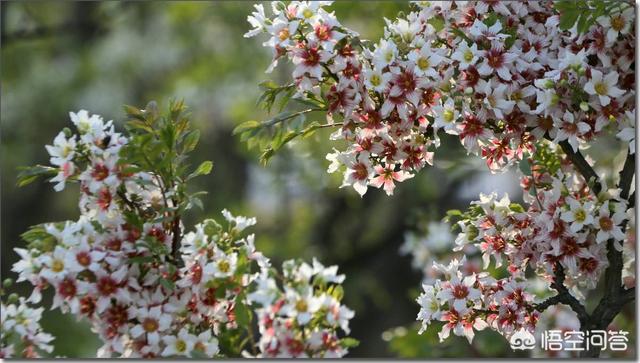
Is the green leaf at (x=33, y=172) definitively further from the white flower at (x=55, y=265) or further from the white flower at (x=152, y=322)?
the white flower at (x=152, y=322)

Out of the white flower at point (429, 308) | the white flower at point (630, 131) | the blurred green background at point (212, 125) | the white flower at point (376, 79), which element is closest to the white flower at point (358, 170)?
the white flower at point (376, 79)

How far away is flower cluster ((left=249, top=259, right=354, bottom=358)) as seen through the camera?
5.65 feet

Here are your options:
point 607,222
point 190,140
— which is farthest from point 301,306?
point 607,222

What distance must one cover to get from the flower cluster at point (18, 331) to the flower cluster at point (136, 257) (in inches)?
6.3

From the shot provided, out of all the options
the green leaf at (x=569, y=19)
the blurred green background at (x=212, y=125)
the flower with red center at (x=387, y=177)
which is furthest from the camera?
the blurred green background at (x=212, y=125)

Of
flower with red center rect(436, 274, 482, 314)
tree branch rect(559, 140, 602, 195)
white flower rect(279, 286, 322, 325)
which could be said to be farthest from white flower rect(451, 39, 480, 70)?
white flower rect(279, 286, 322, 325)

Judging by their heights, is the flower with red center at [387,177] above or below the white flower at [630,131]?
below

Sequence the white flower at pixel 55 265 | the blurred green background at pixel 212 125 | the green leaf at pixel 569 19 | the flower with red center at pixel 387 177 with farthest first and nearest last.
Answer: the blurred green background at pixel 212 125
the flower with red center at pixel 387 177
the green leaf at pixel 569 19
the white flower at pixel 55 265

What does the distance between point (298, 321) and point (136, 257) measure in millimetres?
338

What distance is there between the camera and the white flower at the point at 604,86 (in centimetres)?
166

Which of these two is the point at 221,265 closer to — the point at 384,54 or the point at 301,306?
the point at 301,306

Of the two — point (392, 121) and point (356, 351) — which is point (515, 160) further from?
point (356, 351)

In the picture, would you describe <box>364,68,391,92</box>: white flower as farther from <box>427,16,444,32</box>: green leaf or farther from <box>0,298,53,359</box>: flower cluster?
<box>0,298,53,359</box>: flower cluster

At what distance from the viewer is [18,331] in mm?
1762
